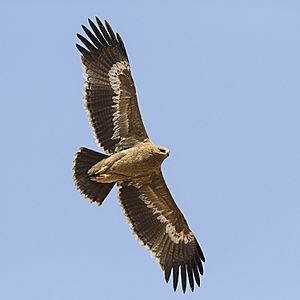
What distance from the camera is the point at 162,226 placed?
18906 millimetres

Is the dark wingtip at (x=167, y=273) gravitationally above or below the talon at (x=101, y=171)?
below

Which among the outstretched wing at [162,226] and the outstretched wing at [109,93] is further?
the outstretched wing at [162,226]

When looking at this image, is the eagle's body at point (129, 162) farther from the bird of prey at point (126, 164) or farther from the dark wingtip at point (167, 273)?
the dark wingtip at point (167, 273)

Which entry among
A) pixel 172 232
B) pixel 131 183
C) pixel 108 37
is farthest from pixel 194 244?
pixel 108 37

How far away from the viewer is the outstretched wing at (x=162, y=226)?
18578mm

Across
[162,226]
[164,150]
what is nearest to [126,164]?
[164,150]

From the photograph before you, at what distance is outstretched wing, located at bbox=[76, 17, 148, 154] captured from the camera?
17.9 metres

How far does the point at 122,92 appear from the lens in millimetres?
18031

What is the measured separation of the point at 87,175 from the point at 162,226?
2.11 m

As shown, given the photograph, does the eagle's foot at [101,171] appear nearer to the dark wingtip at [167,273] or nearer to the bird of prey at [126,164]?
the bird of prey at [126,164]

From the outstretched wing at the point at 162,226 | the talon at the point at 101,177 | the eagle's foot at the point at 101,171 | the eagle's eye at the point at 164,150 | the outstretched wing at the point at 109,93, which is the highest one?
the outstretched wing at the point at 109,93

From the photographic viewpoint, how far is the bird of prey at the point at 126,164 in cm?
1753

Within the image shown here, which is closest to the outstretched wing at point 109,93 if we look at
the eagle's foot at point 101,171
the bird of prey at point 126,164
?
the bird of prey at point 126,164

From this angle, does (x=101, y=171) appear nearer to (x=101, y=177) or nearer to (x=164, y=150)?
(x=101, y=177)
